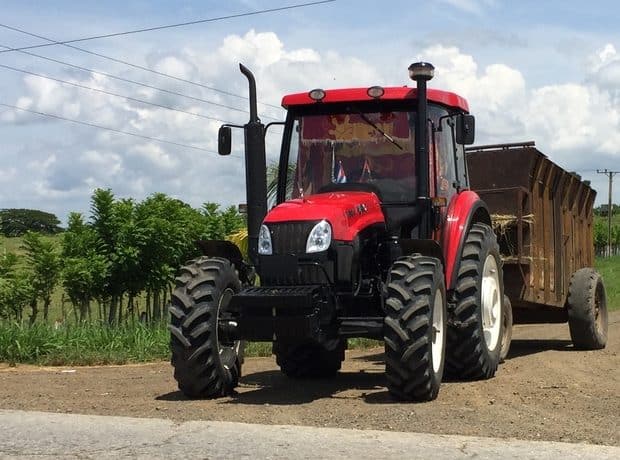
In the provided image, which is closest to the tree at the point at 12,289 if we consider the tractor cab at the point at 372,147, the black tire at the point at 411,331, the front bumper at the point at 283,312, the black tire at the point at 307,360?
the black tire at the point at 307,360

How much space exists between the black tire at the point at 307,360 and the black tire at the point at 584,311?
13.7ft

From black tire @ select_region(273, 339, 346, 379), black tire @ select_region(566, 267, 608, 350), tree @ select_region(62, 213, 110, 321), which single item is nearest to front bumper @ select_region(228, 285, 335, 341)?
black tire @ select_region(273, 339, 346, 379)

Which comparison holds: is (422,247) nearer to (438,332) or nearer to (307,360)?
(438,332)

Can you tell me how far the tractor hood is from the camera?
799 centimetres

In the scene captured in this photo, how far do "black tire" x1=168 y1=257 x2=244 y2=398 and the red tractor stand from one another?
0.01m

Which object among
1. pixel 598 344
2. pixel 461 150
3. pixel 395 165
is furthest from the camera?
pixel 598 344

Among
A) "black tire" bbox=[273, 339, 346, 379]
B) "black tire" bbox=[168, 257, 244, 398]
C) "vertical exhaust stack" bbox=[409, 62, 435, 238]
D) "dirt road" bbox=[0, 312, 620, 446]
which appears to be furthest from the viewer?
"black tire" bbox=[273, 339, 346, 379]

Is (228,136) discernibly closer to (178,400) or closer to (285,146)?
(285,146)

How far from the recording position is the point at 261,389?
901 centimetres

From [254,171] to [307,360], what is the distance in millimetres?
2282

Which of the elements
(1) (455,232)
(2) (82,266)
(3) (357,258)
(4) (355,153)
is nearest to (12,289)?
(2) (82,266)

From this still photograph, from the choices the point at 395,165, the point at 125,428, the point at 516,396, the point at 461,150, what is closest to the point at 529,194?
the point at 461,150

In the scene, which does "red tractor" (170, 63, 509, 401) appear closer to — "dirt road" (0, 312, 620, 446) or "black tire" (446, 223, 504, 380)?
"black tire" (446, 223, 504, 380)

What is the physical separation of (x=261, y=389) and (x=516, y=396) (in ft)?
7.83
